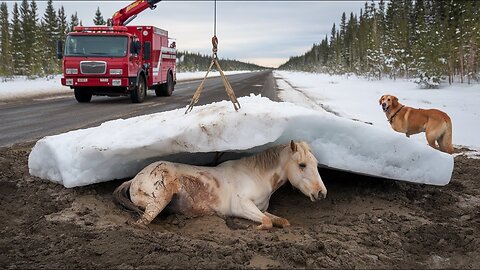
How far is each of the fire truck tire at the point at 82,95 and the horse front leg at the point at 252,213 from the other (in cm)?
1524

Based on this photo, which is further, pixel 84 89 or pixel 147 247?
pixel 84 89

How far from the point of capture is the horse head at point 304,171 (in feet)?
13.6

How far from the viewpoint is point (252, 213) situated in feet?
13.6

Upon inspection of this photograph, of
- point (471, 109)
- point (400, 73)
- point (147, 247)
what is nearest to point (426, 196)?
point (147, 247)

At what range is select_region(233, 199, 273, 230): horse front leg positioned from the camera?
4031 mm

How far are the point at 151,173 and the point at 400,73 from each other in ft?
136

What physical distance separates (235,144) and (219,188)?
476 mm

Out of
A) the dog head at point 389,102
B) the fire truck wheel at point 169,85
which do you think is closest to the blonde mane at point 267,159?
the dog head at point 389,102

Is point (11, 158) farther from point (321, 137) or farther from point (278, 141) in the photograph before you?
point (321, 137)

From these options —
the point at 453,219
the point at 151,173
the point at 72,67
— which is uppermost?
the point at 72,67

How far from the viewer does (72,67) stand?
643 inches

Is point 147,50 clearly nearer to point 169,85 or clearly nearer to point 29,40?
point 169,85

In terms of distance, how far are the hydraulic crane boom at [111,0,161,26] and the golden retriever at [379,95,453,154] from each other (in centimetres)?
1346

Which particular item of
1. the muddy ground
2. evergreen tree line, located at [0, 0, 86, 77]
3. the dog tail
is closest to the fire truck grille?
the muddy ground
